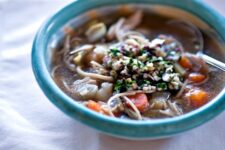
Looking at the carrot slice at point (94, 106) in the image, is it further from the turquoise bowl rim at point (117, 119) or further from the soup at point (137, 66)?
the turquoise bowl rim at point (117, 119)

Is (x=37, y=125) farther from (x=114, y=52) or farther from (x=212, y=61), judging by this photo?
(x=212, y=61)

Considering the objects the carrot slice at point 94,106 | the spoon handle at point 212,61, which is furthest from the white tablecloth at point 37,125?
the spoon handle at point 212,61

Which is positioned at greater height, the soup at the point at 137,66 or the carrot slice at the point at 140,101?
the soup at the point at 137,66

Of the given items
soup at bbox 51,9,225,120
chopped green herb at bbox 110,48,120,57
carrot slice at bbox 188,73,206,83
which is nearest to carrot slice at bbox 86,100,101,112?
soup at bbox 51,9,225,120

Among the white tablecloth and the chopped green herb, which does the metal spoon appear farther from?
the chopped green herb

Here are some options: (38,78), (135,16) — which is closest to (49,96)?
(38,78)

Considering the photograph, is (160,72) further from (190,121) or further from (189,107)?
(190,121)

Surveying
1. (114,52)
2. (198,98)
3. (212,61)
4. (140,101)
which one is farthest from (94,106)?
(212,61)
